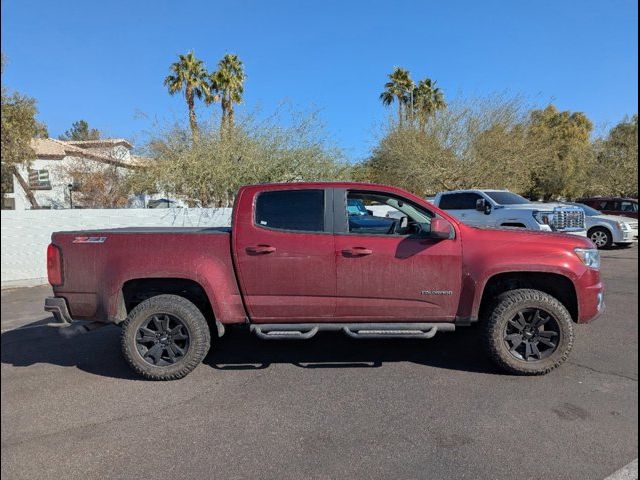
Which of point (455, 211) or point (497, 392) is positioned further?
point (455, 211)

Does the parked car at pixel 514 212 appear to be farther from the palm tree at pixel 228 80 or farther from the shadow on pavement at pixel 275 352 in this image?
the palm tree at pixel 228 80

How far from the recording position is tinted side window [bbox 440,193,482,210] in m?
12.5

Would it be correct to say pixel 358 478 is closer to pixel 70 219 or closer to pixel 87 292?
pixel 87 292

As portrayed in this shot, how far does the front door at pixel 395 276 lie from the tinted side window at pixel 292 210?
0.27 meters

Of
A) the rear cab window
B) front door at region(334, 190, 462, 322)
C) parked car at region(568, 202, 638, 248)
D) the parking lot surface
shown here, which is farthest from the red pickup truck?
parked car at region(568, 202, 638, 248)

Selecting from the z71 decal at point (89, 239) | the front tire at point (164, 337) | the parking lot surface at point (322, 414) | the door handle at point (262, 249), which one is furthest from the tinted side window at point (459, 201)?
the z71 decal at point (89, 239)

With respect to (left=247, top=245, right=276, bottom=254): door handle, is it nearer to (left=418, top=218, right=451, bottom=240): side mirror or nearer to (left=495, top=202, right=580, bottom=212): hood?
(left=418, top=218, right=451, bottom=240): side mirror

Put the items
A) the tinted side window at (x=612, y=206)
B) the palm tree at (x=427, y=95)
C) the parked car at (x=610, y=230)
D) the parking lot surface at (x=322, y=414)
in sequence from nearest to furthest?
the parking lot surface at (x=322, y=414)
the parked car at (x=610, y=230)
the tinted side window at (x=612, y=206)
the palm tree at (x=427, y=95)

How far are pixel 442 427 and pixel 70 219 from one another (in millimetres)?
11090

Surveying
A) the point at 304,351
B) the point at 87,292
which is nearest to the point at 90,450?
the point at 87,292

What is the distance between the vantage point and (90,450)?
3.03m

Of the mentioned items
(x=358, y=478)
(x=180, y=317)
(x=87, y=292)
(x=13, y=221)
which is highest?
(x=13, y=221)

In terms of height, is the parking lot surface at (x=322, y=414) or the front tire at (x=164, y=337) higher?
the front tire at (x=164, y=337)

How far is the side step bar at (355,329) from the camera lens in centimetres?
412
